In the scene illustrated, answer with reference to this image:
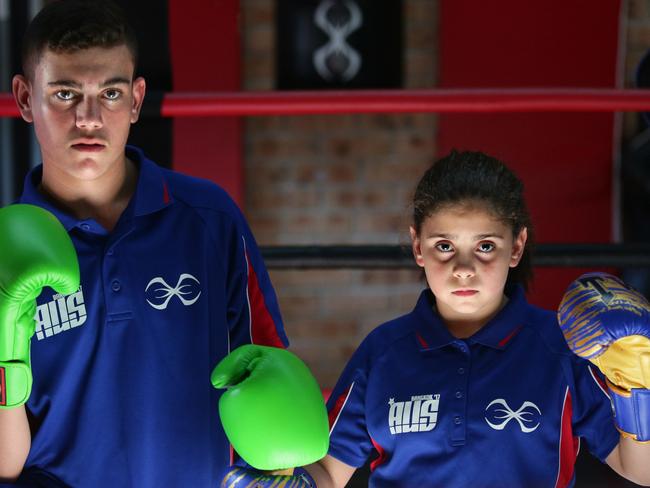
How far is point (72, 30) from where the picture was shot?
141cm

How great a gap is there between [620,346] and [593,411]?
14cm

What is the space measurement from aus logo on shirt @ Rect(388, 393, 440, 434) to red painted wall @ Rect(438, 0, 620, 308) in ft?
5.68

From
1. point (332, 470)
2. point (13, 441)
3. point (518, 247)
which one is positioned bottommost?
point (332, 470)

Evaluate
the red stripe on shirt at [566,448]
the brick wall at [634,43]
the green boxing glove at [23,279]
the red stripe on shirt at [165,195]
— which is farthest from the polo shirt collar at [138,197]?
the brick wall at [634,43]

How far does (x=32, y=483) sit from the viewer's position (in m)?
1.36

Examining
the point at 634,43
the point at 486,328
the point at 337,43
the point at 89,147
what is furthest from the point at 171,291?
the point at 634,43

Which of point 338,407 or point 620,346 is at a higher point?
point 620,346

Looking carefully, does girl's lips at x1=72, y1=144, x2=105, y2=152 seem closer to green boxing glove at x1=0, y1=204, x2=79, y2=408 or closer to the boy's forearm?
green boxing glove at x1=0, y1=204, x2=79, y2=408

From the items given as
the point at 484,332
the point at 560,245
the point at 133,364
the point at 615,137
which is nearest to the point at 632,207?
the point at 615,137

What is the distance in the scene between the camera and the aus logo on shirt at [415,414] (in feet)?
4.74

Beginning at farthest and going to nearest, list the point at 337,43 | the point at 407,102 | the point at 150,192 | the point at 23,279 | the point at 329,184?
1. the point at 329,184
2. the point at 337,43
3. the point at 407,102
4. the point at 150,192
5. the point at 23,279

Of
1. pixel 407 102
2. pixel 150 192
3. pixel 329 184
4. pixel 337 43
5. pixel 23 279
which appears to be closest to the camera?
pixel 23 279

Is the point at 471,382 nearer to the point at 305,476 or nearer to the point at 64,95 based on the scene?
the point at 305,476

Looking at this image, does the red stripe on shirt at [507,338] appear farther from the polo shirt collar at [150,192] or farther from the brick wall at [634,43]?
the brick wall at [634,43]
